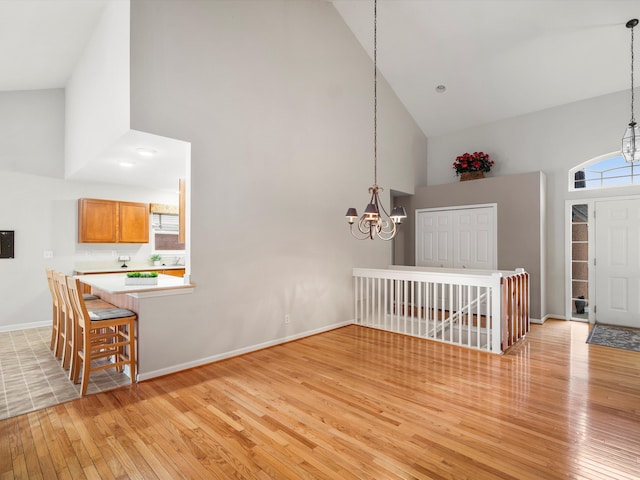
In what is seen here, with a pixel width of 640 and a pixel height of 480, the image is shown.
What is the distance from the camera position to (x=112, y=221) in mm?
5949

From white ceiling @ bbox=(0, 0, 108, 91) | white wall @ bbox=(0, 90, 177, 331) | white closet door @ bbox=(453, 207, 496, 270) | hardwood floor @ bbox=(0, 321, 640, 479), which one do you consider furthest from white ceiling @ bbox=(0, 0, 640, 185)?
hardwood floor @ bbox=(0, 321, 640, 479)

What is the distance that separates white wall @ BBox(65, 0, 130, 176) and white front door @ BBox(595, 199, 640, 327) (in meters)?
7.01

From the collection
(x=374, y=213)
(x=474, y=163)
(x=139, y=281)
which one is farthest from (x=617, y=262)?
(x=139, y=281)

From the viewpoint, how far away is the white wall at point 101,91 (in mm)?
3355

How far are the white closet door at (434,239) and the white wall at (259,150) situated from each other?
5.72 ft

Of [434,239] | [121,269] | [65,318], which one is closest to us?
[65,318]

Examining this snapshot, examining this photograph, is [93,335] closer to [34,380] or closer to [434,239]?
[34,380]

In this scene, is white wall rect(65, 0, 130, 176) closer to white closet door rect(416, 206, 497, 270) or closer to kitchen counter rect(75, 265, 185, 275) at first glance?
kitchen counter rect(75, 265, 185, 275)

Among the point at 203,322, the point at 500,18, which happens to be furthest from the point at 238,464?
the point at 500,18

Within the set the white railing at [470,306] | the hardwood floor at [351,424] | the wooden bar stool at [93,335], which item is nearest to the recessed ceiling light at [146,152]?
the wooden bar stool at [93,335]

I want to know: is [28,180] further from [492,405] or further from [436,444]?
[492,405]

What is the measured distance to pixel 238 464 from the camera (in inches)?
82.0

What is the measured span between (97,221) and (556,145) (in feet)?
26.6

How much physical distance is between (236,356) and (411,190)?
5.00 metres
